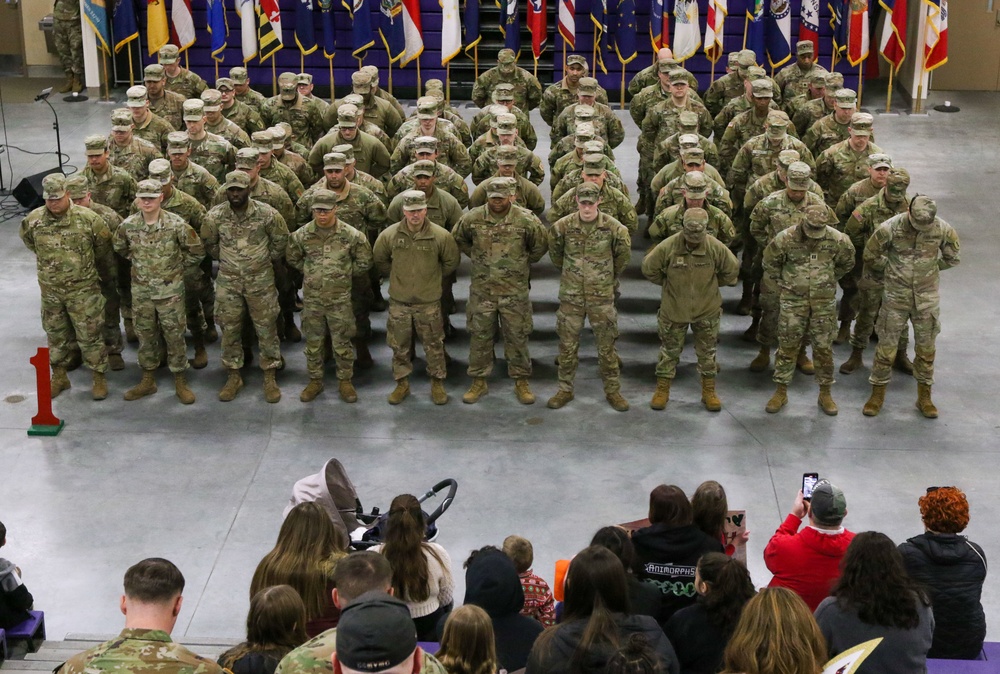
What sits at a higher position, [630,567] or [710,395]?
[630,567]

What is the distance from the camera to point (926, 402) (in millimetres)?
9844

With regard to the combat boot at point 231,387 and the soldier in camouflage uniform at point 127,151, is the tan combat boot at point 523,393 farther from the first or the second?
the soldier in camouflage uniform at point 127,151

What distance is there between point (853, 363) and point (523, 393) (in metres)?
2.54

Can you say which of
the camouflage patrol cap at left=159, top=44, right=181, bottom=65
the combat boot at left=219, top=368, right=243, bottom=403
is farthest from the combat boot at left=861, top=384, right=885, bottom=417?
the camouflage patrol cap at left=159, top=44, right=181, bottom=65

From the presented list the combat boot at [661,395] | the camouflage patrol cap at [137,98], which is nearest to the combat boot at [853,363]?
the combat boot at [661,395]

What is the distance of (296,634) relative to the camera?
4.98 metres

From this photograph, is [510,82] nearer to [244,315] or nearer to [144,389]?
[244,315]

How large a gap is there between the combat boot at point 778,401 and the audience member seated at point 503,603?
495cm

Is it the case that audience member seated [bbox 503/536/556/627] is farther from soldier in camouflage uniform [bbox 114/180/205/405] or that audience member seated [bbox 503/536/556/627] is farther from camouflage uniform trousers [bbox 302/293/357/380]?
soldier in camouflage uniform [bbox 114/180/205/405]

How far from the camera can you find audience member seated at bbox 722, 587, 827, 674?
457cm

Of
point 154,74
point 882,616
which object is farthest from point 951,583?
point 154,74

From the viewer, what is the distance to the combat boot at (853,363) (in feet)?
34.7

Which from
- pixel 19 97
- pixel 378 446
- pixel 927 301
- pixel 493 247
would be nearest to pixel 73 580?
pixel 378 446

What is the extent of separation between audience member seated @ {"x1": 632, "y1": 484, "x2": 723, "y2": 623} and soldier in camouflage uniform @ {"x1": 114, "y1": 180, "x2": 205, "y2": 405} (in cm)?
502
